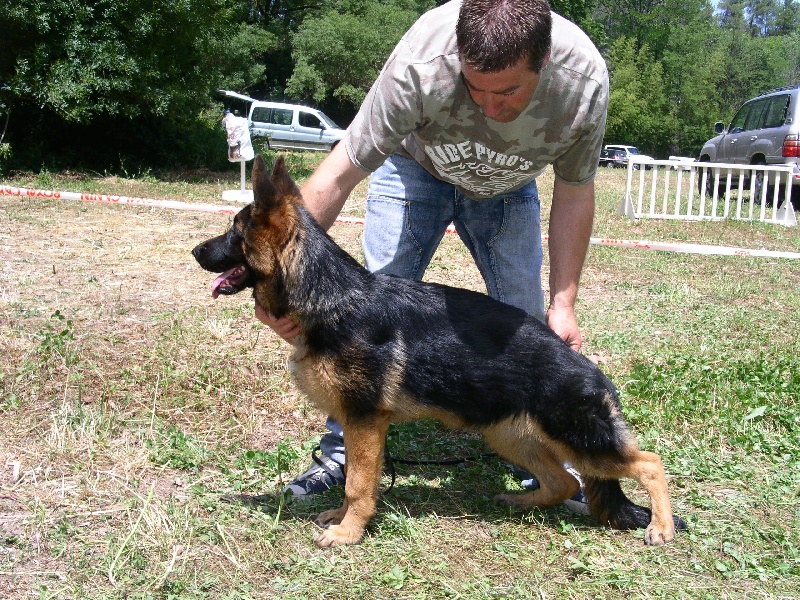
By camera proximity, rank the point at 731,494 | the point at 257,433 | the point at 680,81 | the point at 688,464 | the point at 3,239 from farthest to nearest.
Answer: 1. the point at 680,81
2. the point at 3,239
3. the point at 257,433
4. the point at 688,464
5. the point at 731,494

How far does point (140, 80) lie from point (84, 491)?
13565 mm

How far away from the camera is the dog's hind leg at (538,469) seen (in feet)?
12.2

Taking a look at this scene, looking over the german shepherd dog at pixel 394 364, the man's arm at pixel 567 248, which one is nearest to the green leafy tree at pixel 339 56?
the man's arm at pixel 567 248

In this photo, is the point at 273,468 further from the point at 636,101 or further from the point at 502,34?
the point at 636,101

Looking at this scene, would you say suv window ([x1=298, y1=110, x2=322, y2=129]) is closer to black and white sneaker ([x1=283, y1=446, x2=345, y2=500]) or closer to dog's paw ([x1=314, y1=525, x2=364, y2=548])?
black and white sneaker ([x1=283, y1=446, x2=345, y2=500])

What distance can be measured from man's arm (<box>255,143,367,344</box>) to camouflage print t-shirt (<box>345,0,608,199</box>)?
72 mm

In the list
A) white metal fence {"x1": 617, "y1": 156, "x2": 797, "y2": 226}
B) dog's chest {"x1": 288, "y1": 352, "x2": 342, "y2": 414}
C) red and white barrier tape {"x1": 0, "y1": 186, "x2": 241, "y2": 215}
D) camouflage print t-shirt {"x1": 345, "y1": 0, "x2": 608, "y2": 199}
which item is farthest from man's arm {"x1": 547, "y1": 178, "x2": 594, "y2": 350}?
white metal fence {"x1": 617, "y1": 156, "x2": 797, "y2": 226}

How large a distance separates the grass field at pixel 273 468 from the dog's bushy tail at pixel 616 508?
0.07 m

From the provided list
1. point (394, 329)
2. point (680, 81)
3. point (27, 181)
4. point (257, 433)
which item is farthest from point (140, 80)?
point (680, 81)

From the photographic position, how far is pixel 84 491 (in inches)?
139

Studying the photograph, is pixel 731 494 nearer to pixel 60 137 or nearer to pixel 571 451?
pixel 571 451

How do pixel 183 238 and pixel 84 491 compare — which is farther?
pixel 183 238

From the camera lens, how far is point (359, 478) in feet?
10.9

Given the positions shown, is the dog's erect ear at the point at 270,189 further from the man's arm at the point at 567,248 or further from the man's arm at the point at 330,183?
the man's arm at the point at 567,248
